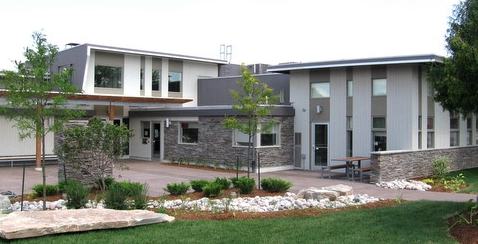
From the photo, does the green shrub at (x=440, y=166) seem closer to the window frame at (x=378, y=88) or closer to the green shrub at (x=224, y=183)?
the window frame at (x=378, y=88)

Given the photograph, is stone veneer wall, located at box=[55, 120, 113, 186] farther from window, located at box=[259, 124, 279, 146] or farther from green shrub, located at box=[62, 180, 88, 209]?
window, located at box=[259, 124, 279, 146]

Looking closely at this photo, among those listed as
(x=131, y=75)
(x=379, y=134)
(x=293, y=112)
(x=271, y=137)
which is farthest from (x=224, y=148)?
(x=131, y=75)

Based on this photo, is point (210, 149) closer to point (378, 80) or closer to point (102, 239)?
point (378, 80)

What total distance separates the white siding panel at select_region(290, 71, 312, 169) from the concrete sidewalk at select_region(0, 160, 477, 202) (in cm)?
125

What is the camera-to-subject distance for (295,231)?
8812 millimetres

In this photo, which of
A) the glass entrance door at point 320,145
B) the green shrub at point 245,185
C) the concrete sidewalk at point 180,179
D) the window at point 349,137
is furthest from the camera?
the glass entrance door at point 320,145

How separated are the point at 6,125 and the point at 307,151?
13970mm

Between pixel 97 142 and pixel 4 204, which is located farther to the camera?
pixel 97 142

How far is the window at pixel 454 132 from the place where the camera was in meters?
22.8

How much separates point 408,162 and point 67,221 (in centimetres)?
1410

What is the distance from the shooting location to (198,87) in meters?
30.6

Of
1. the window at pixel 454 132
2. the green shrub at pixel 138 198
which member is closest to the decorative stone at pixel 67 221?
the green shrub at pixel 138 198

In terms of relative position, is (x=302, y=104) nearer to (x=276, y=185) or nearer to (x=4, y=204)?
(x=276, y=185)

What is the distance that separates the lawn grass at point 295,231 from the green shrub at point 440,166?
9.66 m
